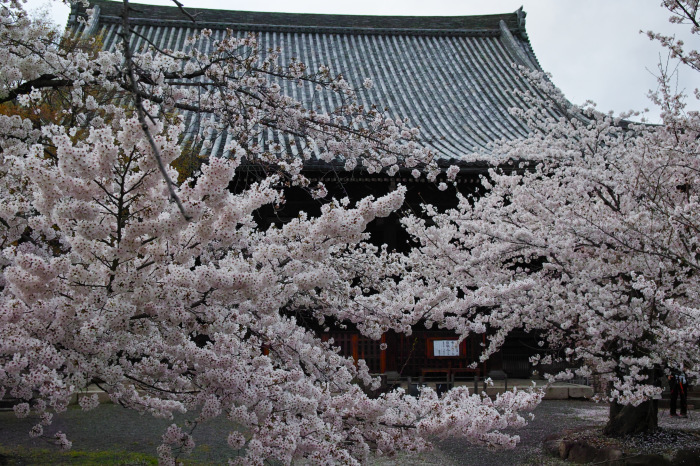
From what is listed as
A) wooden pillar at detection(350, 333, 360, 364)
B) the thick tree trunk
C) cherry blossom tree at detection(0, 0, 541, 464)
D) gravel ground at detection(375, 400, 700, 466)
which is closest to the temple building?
wooden pillar at detection(350, 333, 360, 364)

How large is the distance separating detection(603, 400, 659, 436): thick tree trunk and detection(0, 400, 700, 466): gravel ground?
0.73ft

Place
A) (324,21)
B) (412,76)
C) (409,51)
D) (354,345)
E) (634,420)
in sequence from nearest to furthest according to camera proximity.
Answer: (634,420) < (354,345) < (412,76) < (409,51) < (324,21)

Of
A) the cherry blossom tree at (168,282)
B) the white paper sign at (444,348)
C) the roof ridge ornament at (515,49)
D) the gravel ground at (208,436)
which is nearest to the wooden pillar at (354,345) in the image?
the white paper sign at (444,348)

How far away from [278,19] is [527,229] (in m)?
12.6

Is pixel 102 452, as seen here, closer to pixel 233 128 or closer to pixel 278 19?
pixel 233 128

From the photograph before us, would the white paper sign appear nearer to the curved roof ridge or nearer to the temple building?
the temple building

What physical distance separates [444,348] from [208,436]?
4.87 m

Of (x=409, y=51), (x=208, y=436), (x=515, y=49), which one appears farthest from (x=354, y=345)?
(x=515, y=49)

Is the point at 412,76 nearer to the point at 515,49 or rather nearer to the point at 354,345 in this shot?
the point at 515,49

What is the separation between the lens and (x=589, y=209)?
703 centimetres

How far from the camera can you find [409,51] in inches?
675

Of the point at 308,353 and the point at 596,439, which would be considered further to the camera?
the point at 596,439

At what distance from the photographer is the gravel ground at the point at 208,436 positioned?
22.5ft

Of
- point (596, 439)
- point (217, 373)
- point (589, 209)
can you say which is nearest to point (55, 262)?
point (217, 373)
